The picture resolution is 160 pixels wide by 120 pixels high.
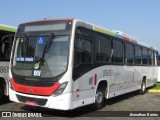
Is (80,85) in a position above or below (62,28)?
below

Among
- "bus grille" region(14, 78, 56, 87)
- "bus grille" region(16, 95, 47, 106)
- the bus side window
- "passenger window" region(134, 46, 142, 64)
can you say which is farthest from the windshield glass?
"passenger window" region(134, 46, 142, 64)

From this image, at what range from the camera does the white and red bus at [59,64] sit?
8125 mm

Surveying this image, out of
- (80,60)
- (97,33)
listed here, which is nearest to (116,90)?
(97,33)

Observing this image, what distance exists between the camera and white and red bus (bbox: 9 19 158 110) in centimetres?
812

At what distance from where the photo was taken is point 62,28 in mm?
8555

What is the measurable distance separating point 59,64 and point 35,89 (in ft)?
3.41

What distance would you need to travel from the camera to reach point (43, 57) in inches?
331

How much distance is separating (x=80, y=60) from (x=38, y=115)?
214 centimetres

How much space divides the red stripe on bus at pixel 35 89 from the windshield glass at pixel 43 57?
0.35 metres

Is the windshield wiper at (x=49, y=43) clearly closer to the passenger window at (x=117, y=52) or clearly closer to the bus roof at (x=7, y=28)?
the bus roof at (x=7, y=28)

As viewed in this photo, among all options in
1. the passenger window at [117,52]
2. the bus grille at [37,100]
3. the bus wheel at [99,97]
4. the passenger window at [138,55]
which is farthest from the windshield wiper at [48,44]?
the passenger window at [138,55]

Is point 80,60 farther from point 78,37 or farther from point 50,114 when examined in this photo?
point 50,114

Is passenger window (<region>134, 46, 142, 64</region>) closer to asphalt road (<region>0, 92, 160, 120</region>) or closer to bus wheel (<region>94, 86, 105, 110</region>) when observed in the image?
asphalt road (<region>0, 92, 160, 120</region>)

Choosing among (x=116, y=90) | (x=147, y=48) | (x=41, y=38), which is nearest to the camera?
(x=41, y=38)
